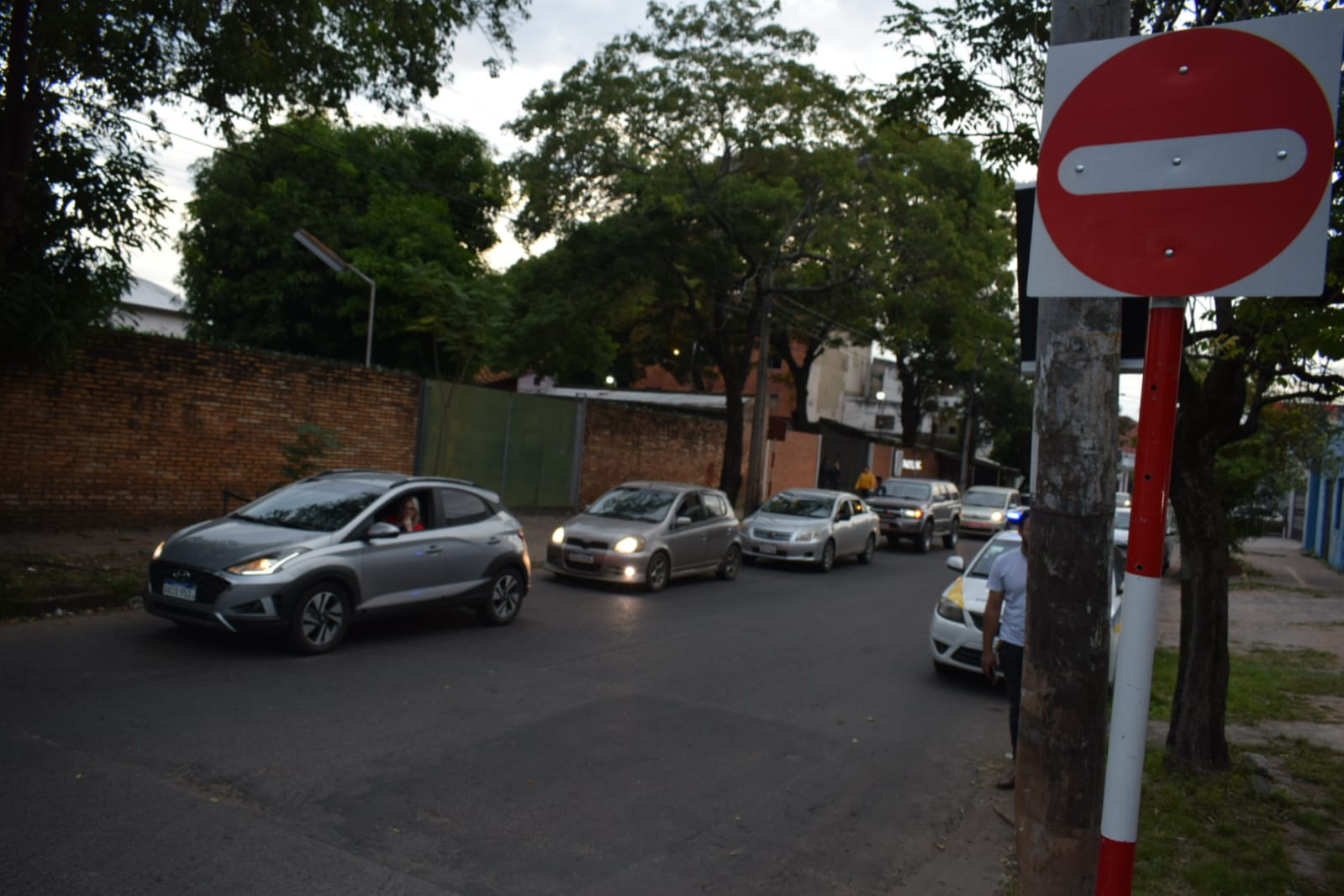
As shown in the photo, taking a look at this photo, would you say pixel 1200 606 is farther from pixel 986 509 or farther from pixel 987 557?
pixel 986 509

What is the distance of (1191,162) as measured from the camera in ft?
7.88

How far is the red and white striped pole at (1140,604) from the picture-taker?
2260 millimetres

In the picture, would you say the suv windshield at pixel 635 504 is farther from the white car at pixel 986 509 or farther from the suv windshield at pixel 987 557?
the white car at pixel 986 509

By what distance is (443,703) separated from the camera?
7602mm

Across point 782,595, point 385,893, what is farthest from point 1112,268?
point 782,595

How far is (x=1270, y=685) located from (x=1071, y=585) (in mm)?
8977

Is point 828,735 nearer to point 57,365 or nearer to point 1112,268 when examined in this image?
point 1112,268

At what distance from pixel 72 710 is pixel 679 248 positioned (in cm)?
1692

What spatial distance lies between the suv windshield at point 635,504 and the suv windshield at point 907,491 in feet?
39.4

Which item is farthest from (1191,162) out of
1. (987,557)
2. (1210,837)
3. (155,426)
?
(155,426)

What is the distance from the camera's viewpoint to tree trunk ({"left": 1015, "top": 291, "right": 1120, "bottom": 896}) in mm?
2918

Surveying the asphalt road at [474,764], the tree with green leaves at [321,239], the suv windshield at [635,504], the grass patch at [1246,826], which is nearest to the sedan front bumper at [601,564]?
the suv windshield at [635,504]

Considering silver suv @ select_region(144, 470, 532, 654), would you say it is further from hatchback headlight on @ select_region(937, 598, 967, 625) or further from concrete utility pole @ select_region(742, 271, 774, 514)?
concrete utility pole @ select_region(742, 271, 774, 514)

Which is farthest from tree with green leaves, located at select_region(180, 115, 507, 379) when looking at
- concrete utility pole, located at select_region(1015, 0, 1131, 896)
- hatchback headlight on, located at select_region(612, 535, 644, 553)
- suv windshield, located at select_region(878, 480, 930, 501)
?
concrete utility pole, located at select_region(1015, 0, 1131, 896)
